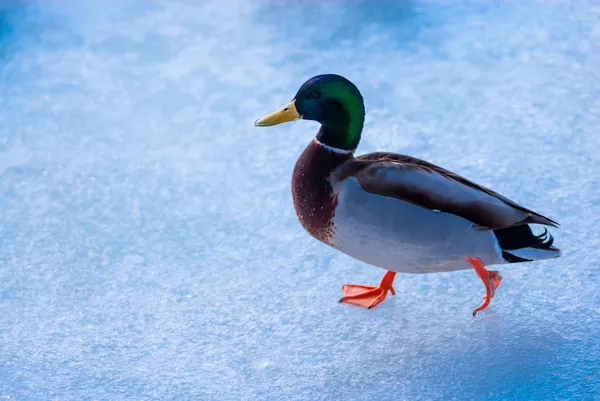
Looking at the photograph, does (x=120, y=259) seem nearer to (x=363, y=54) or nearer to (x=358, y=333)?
(x=358, y=333)

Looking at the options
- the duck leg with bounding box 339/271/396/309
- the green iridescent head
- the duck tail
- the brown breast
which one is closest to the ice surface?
the duck leg with bounding box 339/271/396/309

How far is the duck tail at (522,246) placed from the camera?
2.63 meters

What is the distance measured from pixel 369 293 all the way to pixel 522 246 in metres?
0.51

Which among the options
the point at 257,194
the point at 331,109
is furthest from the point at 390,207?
the point at 257,194

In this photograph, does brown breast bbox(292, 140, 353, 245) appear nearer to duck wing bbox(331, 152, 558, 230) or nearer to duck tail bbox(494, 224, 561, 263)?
duck wing bbox(331, 152, 558, 230)

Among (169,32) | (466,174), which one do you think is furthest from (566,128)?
(169,32)

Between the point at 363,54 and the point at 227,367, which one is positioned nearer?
the point at 227,367

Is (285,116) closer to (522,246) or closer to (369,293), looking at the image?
(369,293)

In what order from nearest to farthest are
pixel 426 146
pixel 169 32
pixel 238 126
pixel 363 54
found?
pixel 426 146 → pixel 238 126 → pixel 363 54 → pixel 169 32

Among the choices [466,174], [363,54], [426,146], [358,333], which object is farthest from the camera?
[363,54]

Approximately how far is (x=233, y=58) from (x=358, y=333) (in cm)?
229

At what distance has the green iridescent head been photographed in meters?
2.60

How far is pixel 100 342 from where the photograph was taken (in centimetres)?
280

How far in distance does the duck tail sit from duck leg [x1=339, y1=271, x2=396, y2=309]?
41cm
